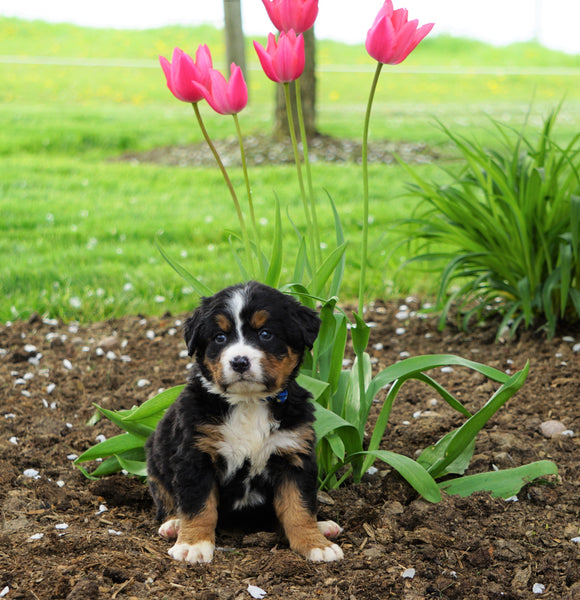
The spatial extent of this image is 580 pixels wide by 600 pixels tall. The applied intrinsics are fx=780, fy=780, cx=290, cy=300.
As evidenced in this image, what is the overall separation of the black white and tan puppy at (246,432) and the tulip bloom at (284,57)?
834 millimetres

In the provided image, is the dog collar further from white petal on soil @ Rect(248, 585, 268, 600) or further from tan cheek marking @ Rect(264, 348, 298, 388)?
white petal on soil @ Rect(248, 585, 268, 600)

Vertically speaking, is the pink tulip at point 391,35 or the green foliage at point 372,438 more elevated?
the pink tulip at point 391,35

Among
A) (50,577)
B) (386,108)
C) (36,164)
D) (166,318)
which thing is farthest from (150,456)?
(386,108)

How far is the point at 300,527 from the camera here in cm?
290

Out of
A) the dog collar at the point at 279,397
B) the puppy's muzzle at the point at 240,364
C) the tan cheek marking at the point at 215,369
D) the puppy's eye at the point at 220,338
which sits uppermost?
the puppy's eye at the point at 220,338

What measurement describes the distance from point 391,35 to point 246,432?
1571mm

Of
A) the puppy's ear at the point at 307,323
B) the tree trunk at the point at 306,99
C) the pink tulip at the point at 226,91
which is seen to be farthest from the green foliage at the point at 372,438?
the tree trunk at the point at 306,99

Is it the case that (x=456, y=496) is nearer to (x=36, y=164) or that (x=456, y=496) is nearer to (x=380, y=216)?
(x=380, y=216)

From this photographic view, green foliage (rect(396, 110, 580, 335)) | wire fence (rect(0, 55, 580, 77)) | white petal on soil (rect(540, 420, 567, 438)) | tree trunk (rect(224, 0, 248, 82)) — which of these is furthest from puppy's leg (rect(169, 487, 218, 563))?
wire fence (rect(0, 55, 580, 77))

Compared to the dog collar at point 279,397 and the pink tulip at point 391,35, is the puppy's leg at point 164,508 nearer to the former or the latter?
the dog collar at point 279,397

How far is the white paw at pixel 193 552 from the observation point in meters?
2.81

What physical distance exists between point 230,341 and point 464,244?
2894mm

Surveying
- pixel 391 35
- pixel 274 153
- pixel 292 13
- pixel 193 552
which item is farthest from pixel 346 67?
pixel 193 552

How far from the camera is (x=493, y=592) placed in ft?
8.91
